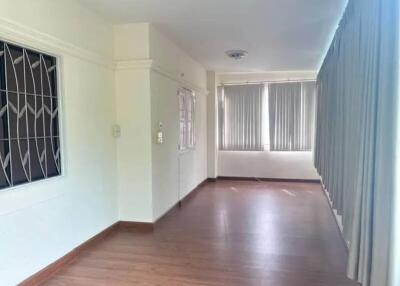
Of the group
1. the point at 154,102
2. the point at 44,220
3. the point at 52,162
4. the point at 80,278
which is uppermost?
the point at 154,102

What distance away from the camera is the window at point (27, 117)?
8.25ft

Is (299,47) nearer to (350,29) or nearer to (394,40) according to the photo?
(350,29)

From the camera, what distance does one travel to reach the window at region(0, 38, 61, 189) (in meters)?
2.52

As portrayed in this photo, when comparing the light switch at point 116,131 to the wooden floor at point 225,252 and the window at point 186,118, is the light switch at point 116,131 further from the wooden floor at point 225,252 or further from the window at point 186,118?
the window at point 186,118

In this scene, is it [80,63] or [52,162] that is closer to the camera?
[52,162]

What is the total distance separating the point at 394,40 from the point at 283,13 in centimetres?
216

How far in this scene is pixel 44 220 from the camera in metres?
2.92

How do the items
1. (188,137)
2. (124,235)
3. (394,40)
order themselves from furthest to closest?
(188,137), (124,235), (394,40)

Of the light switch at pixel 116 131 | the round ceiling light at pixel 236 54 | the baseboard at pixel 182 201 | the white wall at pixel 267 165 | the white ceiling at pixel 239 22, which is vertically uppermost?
the white ceiling at pixel 239 22

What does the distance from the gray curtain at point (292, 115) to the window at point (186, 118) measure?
2236 mm

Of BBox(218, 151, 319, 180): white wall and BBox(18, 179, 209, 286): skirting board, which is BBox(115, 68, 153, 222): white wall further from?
BBox(218, 151, 319, 180): white wall

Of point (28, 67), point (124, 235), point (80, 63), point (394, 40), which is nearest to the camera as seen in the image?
point (394, 40)

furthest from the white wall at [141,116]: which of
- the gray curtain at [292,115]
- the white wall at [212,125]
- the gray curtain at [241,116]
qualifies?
the gray curtain at [292,115]

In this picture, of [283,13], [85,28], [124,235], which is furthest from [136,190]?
[283,13]
